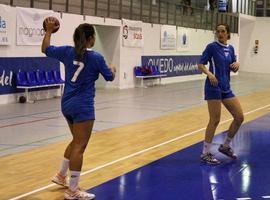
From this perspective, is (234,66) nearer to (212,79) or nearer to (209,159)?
(212,79)

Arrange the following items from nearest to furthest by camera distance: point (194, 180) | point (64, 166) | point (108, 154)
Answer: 1. point (64, 166)
2. point (194, 180)
3. point (108, 154)

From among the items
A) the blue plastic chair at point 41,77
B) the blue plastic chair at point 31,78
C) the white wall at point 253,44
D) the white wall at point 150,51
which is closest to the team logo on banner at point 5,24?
the blue plastic chair at point 31,78

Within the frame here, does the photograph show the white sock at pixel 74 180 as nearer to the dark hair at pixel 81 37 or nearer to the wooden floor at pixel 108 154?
the wooden floor at pixel 108 154

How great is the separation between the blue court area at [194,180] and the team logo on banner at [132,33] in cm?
1249

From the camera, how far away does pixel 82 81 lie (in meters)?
4.87

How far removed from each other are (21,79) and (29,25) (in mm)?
1675

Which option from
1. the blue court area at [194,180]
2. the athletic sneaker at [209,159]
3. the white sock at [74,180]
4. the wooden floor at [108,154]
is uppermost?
the white sock at [74,180]

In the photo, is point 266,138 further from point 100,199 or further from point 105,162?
point 100,199

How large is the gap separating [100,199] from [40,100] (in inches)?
405

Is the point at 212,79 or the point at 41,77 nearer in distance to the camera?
the point at 212,79

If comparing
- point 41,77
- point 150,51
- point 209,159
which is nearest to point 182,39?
point 150,51

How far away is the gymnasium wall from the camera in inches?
558

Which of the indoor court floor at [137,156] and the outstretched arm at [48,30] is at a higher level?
the outstretched arm at [48,30]

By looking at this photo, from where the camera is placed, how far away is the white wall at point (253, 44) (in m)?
36.6
